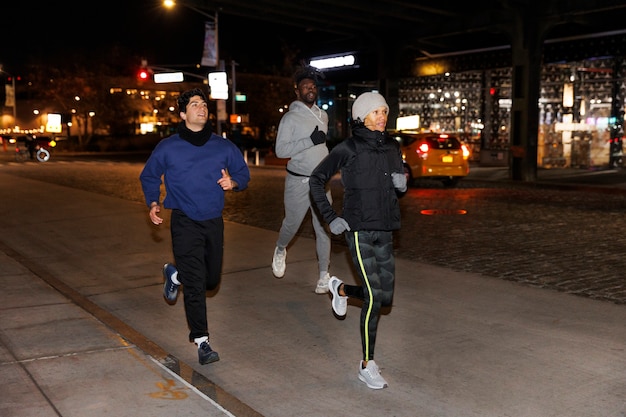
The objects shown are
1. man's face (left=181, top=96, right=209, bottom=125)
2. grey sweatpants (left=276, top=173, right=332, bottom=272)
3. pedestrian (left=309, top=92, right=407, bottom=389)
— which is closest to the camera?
pedestrian (left=309, top=92, right=407, bottom=389)

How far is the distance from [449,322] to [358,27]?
72.2 feet

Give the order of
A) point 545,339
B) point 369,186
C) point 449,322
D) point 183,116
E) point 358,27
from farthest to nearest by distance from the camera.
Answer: point 358,27
point 449,322
point 545,339
point 183,116
point 369,186

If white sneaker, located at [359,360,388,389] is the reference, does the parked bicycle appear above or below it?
above

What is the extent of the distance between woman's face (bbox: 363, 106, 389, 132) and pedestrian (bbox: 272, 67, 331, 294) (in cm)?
189

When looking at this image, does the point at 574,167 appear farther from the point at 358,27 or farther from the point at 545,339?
the point at 545,339

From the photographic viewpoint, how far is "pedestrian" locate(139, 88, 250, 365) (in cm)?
504

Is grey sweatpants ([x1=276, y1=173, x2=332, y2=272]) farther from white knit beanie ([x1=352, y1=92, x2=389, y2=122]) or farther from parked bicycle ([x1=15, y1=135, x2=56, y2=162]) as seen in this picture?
parked bicycle ([x1=15, y1=135, x2=56, y2=162])

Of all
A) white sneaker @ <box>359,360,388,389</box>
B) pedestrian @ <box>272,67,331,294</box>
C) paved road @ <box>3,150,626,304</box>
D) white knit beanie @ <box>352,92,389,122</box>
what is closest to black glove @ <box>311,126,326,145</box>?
pedestrian @ <box>272,67,331,294</box>

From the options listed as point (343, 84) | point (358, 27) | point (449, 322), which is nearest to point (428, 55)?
point (358, 27)

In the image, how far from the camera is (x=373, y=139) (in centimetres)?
471

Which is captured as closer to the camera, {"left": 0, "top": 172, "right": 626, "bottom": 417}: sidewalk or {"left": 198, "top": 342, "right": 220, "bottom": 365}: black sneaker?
{"left": 0, "top": 172, "right": 626, "bottom": 417}: sidewalk

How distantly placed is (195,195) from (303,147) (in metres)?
1.81

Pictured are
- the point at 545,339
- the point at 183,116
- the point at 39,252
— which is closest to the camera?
the point at 183,116

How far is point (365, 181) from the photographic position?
183 inches
